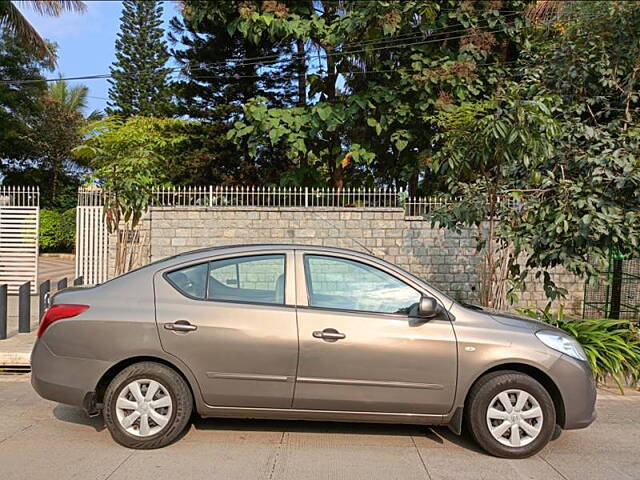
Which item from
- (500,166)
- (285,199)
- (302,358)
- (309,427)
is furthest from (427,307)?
(285,199)

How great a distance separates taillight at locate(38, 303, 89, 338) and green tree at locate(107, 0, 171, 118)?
27.4 metres

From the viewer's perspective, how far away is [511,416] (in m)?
4.40

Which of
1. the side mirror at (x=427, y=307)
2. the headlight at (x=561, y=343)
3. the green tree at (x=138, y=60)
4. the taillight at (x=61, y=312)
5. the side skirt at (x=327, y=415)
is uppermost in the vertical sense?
the green tree at (x=138, y=60)

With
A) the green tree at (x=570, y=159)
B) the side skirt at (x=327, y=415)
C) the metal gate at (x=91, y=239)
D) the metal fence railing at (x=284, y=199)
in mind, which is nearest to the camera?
the side skirt at (x=327, y=415)

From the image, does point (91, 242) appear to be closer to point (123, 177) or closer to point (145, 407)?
point (123, 177)

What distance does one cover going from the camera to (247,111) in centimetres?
1392

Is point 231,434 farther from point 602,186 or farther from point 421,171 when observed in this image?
point 421,171

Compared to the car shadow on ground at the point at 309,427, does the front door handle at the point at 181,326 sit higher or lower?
higher

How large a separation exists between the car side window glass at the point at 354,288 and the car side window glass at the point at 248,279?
25 centimetres

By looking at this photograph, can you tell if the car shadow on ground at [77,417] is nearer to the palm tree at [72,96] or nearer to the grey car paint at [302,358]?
the grey car paint at [302,358]

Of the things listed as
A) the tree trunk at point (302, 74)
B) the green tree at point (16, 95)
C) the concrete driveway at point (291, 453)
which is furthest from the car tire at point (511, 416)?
the green tree at point (16, 95)

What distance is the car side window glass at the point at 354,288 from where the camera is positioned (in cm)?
455

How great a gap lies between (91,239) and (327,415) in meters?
9.54

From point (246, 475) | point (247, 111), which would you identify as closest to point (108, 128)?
point (247, 111)
